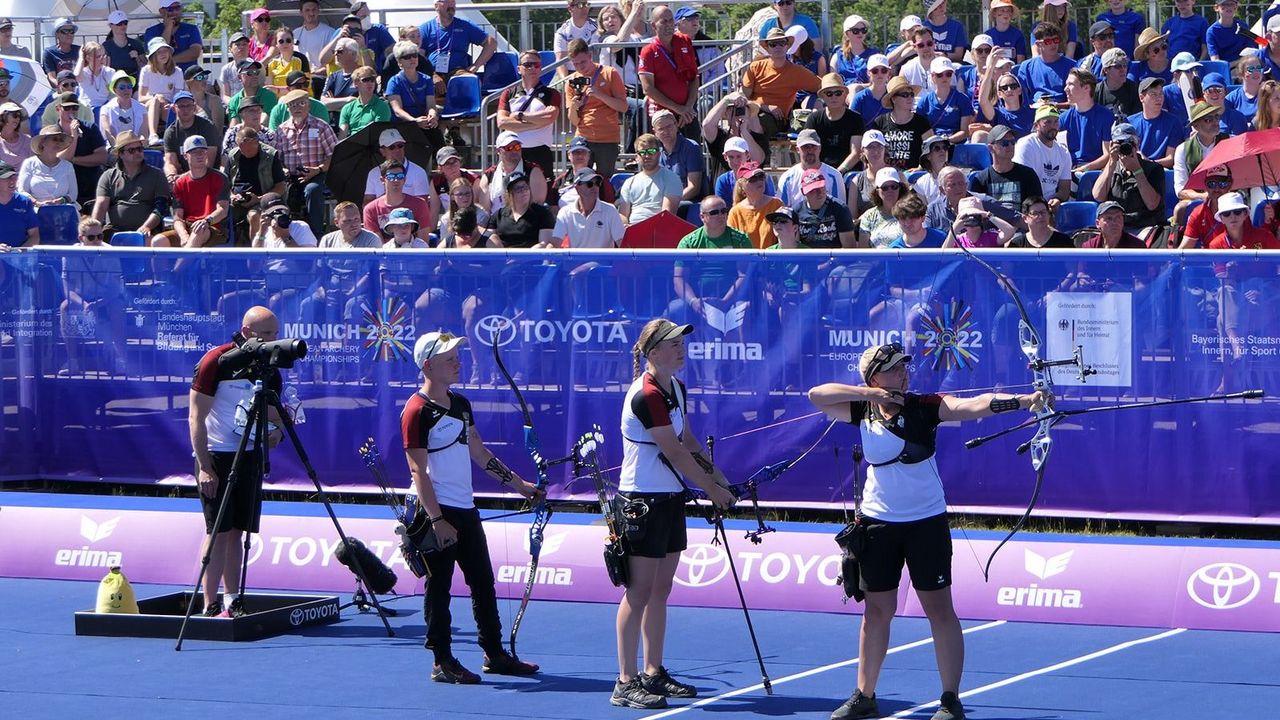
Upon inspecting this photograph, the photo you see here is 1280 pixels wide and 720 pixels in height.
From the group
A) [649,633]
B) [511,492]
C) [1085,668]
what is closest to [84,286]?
[511,492]

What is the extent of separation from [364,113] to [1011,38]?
6.72 meters

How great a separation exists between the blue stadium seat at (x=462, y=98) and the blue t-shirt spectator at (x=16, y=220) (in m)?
4.68

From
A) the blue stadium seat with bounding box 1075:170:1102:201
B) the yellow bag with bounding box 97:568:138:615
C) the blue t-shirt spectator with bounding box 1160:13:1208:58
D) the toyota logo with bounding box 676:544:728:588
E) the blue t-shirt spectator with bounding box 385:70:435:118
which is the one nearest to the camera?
the yellow bag with bounding box 97:568:138:615

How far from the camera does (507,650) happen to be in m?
10.1

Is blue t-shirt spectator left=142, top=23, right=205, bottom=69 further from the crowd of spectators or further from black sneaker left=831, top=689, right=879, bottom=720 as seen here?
black sneaker left=831, top=689, right=879, bottom=720

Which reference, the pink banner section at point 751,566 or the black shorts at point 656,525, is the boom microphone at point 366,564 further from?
the black shorts at point 656,525

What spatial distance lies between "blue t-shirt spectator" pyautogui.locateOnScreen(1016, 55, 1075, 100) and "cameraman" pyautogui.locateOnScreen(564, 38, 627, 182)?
3.91 meters

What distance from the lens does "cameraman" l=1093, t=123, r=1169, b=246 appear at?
1420 centimetres

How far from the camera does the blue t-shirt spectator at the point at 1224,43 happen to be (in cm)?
1738

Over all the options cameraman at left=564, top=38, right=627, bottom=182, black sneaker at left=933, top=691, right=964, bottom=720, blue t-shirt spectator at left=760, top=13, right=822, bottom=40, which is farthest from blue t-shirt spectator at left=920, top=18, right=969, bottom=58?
black sneaker at left=933, top=691, right=964, bottom=720

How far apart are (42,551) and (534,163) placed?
6600 mm

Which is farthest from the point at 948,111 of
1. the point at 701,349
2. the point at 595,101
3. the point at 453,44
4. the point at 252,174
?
the point at 252,174

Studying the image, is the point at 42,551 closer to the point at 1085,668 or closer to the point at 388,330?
the point at 388,330

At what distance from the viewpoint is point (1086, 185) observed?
1518 cm
